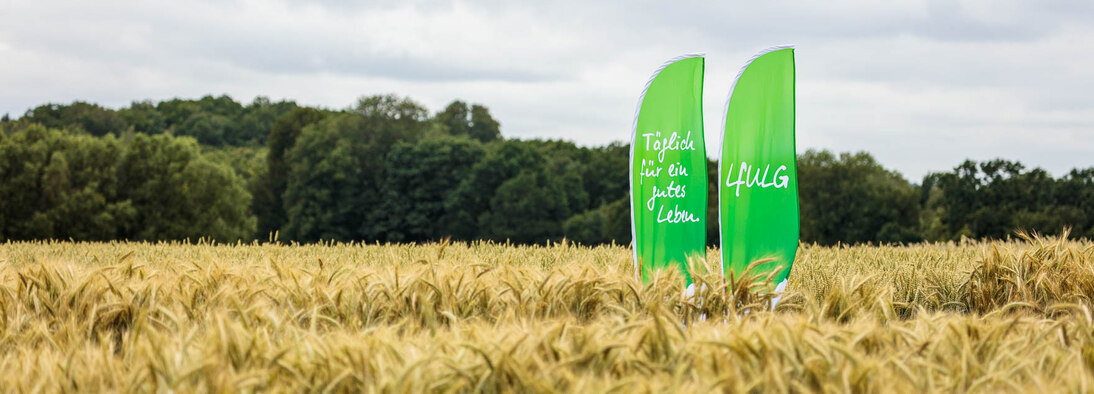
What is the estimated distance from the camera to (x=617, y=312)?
468 centimetres

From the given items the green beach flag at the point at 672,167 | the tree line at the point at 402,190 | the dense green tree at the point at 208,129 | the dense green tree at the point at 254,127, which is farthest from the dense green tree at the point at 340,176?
the green beach flag at the point at 672,167

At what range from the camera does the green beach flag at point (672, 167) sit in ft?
19.4

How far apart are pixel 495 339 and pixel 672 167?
308 centimetres

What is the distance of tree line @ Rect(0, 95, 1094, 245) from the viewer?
41.1 metres

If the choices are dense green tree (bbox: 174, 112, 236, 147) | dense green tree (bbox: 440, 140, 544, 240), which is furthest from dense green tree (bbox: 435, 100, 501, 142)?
dense green tree (bbox: 174, 112, 236, 147)

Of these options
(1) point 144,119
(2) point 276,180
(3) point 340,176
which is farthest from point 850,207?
(1) point 144,119

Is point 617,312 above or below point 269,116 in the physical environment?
below

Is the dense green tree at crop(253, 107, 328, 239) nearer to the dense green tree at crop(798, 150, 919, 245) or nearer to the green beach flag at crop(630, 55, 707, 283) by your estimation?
the dense green tree at crop(798, 150, 919, 245)

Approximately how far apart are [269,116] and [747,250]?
113m

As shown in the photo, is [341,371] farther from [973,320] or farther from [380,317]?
[973,320]

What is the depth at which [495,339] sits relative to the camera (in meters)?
3.14

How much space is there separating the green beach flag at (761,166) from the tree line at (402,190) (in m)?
35.4

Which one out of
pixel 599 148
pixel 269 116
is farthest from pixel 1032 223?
pixel 269 116

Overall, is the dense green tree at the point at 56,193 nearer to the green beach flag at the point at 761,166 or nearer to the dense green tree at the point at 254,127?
the green beach flag at the point at 761,166
